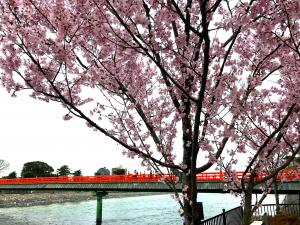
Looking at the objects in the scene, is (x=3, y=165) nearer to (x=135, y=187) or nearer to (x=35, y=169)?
(x=35, y=169)

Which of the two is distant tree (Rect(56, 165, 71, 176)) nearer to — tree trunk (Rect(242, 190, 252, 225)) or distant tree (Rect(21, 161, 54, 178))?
distant tree (Rect(21, 161, 54, 178))

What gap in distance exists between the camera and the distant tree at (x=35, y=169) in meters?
110

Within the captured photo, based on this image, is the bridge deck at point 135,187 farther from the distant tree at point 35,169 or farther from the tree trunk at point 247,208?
the distant tree at point 35,169

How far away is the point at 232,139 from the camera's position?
692 centimetres

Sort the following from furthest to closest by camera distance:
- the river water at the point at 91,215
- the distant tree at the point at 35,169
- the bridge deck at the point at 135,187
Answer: the distant tree at the point at 35,169, the river water at the point at 91,215, the bridge deck at the point at 135,187

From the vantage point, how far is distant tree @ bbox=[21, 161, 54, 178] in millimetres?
109781

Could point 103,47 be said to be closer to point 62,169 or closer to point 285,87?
point 285,87

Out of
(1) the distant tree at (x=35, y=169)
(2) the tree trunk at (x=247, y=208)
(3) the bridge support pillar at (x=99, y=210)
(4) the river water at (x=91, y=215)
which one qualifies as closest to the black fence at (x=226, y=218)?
(2) the tree trunk at (x=247, y=208)

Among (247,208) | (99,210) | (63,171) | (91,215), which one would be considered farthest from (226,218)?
(63,171)

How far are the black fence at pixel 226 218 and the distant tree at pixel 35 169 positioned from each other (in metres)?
105

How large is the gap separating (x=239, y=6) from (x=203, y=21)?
172 centimetres

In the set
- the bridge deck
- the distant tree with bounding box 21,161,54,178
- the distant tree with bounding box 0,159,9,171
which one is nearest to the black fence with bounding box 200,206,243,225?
the bridge deck

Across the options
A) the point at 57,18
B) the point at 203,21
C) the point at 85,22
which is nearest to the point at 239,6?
the point at 203,21

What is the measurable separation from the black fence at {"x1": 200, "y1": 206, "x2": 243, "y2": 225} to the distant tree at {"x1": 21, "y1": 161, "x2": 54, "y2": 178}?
104974 millimetres
